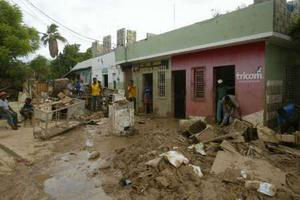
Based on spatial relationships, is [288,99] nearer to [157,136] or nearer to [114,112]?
[157,136]

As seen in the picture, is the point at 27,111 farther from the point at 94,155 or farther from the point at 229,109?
the point at 229,109

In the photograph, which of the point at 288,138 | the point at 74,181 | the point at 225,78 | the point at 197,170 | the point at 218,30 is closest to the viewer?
the point at 197,170

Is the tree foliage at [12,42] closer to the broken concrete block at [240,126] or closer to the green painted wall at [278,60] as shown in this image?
the broken concrete block at [240,126]

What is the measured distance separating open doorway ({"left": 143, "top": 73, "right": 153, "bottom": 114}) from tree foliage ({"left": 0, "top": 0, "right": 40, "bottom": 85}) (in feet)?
24.0

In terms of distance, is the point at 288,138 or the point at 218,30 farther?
the point at 218,30

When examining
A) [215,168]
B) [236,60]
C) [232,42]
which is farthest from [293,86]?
[215,168]

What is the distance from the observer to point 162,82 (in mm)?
11164

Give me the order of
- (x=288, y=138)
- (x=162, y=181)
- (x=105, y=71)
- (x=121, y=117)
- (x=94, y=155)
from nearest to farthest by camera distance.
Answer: (x=162, y=181) → (x=94, y=155) → (x=288, y=138) → (x=121, y=117) → (x=105, y=71)

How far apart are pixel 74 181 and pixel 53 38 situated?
26.7 metres

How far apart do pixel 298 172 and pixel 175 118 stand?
21.4 feet

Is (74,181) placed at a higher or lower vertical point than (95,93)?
lower

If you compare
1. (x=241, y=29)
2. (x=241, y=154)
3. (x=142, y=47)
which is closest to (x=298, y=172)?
(x=241, y=154)

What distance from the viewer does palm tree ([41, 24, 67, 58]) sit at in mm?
27281

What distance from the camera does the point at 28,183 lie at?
14.5 ft
